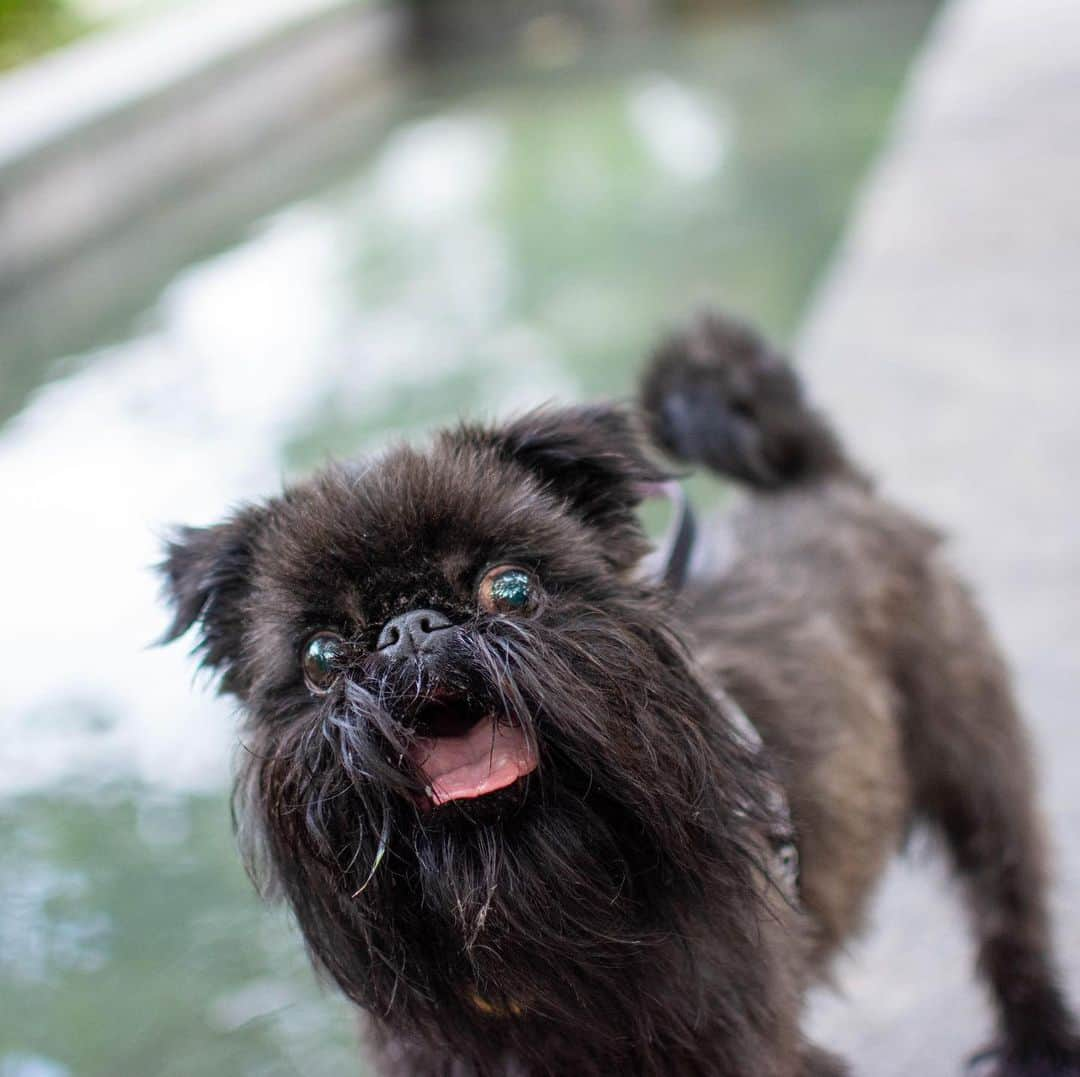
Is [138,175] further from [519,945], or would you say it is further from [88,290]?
[519,945]

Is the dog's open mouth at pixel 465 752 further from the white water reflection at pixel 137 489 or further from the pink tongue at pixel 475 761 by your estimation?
the white water reflection at pixel 137 489

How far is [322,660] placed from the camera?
5.89 feet

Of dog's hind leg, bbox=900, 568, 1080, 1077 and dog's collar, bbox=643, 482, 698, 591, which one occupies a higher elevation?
dog's collar, bbox=643, 482, 698, 591

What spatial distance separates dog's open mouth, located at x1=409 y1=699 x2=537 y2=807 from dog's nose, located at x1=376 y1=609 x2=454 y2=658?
89mm

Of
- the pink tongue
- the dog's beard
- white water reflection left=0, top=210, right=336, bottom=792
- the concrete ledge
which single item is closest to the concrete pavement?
the dog's beard

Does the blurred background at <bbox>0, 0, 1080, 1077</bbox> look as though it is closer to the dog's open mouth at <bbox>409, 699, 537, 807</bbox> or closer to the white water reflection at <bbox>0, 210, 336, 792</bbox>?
the white water reflection at <bbox>0, 210, 336, 792</bbox>

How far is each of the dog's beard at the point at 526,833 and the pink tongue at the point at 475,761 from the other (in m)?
0.02

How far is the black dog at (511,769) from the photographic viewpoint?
173cm

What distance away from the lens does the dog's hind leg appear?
2682 mm

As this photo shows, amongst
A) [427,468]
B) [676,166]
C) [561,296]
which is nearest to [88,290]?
[561,296]

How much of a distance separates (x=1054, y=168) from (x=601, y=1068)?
6.22 metres

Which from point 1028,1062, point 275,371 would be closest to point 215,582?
point 1028,1062

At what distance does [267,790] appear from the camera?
181cm

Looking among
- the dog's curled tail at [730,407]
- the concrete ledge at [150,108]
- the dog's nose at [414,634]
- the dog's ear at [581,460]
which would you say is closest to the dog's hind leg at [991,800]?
the dog's curled tail at [730,407]
